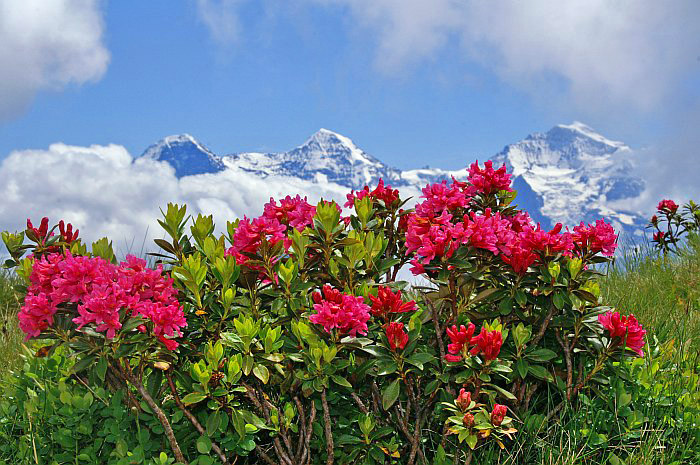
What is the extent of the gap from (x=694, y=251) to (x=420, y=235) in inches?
263

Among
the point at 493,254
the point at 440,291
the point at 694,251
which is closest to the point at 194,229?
the point at 440,291

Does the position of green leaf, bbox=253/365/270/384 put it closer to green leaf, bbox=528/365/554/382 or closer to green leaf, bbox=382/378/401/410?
green leaf, bbox=382/378/401/410

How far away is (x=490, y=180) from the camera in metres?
4.14

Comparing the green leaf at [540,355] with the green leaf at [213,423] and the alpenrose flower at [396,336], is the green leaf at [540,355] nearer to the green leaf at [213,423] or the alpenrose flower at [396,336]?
the alpenrose flower at [396,336]

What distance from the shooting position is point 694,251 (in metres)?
8.28

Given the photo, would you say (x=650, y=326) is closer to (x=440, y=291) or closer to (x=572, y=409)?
(x=572, y=409)

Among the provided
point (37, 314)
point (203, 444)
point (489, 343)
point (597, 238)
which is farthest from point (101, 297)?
point (597, 238)

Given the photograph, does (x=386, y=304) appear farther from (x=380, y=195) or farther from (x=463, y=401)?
(x=380, y=195)

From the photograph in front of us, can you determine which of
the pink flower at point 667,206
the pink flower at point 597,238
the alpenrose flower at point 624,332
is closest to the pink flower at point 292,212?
the pink flower at point 597,238

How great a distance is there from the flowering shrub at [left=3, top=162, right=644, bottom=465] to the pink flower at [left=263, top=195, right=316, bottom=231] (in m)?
0.02

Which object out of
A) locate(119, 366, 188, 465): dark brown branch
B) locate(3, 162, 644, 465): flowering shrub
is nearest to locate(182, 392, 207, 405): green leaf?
locate(3, 162, 644, 465): flowering shrub

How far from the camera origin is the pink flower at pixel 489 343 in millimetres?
3000

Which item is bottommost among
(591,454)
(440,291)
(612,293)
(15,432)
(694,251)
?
(15,432)

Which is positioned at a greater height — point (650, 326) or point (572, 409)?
point (650, 326)
